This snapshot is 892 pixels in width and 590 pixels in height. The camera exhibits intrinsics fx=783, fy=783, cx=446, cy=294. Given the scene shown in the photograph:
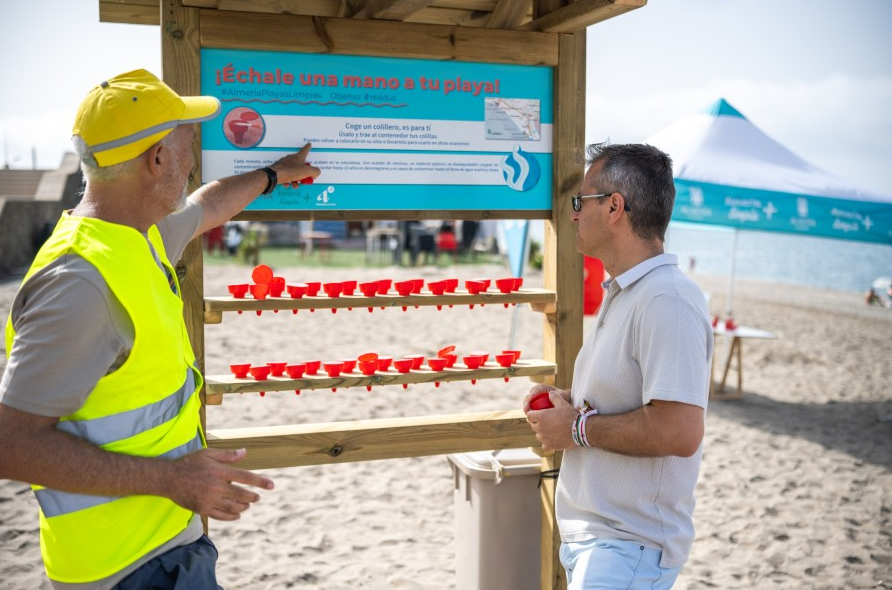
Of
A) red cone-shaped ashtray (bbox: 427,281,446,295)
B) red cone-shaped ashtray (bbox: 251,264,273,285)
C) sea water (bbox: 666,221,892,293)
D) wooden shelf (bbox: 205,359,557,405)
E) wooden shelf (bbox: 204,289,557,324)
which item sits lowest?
sea water (bbox: 666,221,892,293)

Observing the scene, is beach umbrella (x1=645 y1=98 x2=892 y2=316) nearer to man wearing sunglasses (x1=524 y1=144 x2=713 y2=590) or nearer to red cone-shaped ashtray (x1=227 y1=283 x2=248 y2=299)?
red cone-shaped ashtray (x1=227 y1=283 x2=248 y2=299)

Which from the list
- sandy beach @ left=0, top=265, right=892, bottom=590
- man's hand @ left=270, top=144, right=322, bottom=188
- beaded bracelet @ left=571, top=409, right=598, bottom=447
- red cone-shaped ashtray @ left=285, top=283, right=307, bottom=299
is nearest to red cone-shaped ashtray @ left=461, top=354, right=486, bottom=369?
red cone-shaped ashtray @ left=285, top=283, right=307, bottom=299

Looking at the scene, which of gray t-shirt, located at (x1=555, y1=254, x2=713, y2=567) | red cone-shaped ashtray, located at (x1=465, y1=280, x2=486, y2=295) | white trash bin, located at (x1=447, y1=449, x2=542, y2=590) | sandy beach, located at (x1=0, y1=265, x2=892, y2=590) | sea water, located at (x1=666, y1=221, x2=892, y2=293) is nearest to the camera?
gray t-shirt, located at (x1=555, y1=254, x2=713, y2=567)

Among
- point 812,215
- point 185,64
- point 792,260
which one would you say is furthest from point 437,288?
point 792,260

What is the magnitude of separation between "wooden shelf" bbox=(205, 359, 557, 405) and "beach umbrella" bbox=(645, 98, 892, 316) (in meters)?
5.48

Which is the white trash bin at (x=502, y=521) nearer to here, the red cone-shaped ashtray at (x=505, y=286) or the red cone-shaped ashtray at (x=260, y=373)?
the red cone-shaped ashtray at (x=505, y=286)

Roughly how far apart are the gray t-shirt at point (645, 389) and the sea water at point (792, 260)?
101ft

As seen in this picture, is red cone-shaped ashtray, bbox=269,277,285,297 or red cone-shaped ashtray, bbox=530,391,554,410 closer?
red cone-shaped ashtray, bbox=530,391,554,410

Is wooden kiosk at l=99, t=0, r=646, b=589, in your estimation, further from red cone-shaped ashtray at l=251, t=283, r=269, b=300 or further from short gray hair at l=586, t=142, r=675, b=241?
short gray hair at l=586, t=142, r=675, b=241

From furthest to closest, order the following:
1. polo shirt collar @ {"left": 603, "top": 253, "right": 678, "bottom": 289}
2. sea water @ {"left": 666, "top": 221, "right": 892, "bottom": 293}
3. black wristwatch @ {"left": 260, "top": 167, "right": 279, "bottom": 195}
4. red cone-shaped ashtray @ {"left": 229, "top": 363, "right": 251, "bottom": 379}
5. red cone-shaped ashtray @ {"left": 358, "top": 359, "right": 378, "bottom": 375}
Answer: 1. sea water @ {"left": 666, "top": 221, "right": 892, "bottom": 293}
2. red cone-shaped ashtray @ {"left": 358, "top": 359, "right": 378, "bottom": 375}
3. red cone-shaped ashtray @ {"left": 229, "top": 363, "right": 251, "bottom": 379}
4. black wristwatch @ {"left": 260, "top": 167, "right": 279, "bottom": 195}
5. polo shirt collar @ {"left": 603, "top": 253, "right": 678, "bottom": 289}

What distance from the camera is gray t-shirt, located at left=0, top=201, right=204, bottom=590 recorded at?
160cm

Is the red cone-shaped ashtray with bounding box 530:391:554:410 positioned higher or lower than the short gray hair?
lower

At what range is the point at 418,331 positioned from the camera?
1220cm

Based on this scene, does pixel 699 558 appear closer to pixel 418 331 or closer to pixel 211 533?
pixel 211 533
